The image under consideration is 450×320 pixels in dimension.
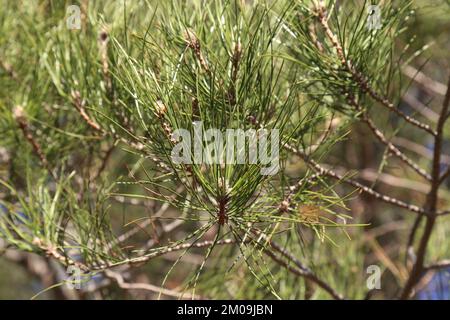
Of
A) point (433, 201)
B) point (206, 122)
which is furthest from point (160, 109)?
point (433, 201)

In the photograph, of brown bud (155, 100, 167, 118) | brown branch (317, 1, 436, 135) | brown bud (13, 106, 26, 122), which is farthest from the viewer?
brown bud (13, 106, 26, 122)

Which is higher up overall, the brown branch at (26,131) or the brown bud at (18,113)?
the brown bud at (18,113)

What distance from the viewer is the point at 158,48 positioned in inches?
25.2

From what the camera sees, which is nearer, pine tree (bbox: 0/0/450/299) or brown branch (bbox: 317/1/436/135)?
pine tree (bbox: 0/0/450/299)

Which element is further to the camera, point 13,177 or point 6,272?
point 6,272

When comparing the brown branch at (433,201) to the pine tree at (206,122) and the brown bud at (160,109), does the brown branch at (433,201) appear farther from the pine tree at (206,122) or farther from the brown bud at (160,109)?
the brown bud at (160,109)

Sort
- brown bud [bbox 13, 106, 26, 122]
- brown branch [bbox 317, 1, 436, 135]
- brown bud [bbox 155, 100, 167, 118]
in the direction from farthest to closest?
brown bud [bbox 13, 106, 26, 122]
brown branch [bbox 317, 1, 436, 135]
brown bud [bbox 155, 100, 167, 118]

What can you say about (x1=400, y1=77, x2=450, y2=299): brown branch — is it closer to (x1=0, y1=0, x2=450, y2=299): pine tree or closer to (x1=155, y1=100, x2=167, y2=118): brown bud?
(x1=0, y1=0, x2=450, y2=299): pine tree

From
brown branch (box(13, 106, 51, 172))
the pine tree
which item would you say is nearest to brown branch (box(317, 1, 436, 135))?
the pine tree

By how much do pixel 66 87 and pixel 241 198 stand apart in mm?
352

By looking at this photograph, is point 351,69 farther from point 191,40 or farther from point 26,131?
point 26,131

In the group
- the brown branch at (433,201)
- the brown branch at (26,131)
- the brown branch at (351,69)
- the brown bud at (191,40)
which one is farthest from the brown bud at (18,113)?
the brown branch at (433,201)

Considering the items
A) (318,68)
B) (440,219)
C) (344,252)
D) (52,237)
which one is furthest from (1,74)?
(440,219)
